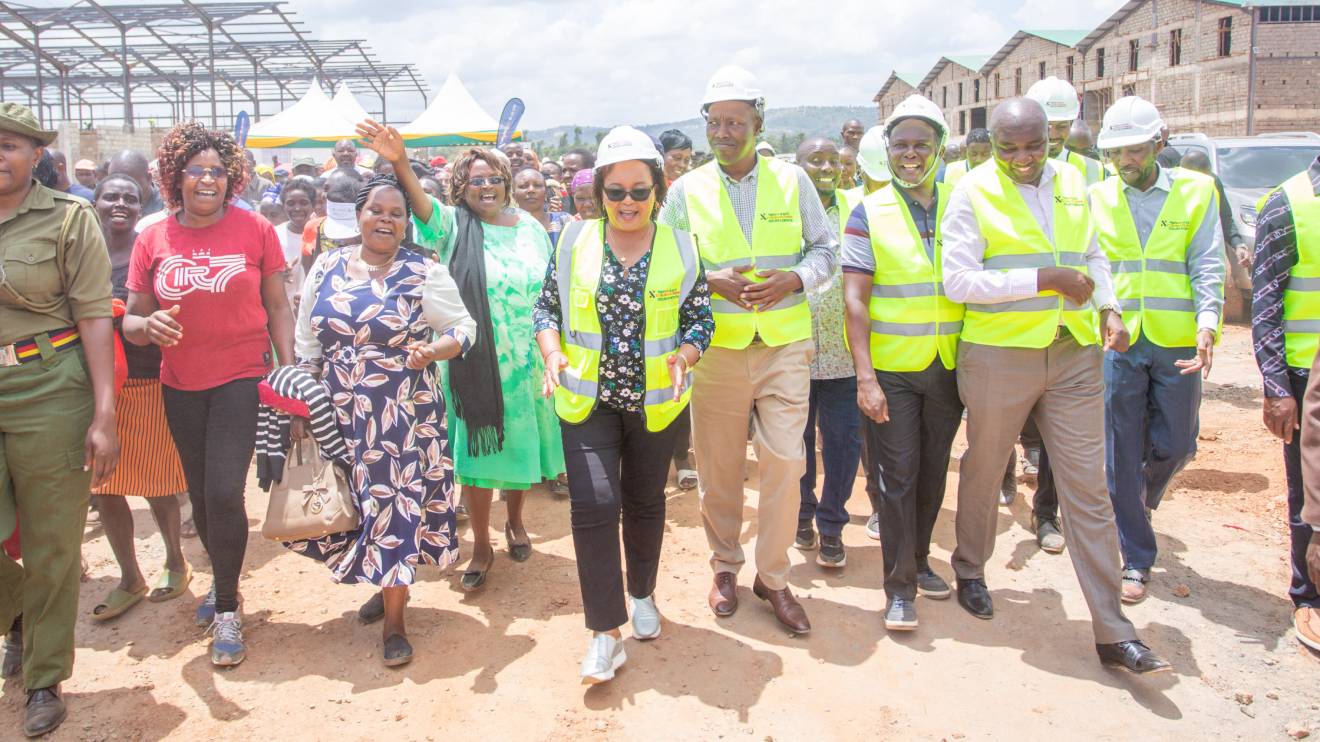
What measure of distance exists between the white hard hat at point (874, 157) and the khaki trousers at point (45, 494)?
152 inches

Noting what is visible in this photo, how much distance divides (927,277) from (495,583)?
2481mm

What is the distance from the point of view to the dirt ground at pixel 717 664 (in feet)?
10.7

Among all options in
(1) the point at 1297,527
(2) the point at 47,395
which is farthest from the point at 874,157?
(2) the point at 47,395

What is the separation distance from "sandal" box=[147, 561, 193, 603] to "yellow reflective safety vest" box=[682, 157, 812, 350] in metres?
2.86

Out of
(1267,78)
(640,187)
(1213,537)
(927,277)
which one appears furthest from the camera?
(1267,78)

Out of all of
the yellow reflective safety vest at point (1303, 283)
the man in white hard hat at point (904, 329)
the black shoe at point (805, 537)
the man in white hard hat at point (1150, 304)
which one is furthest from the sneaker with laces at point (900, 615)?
the yellow reflective safety vest at point (1303, 283)

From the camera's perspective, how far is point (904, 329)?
12.6 feet

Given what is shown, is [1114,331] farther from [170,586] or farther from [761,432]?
[170,586]

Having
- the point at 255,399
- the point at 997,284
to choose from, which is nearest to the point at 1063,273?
the point at 997,284

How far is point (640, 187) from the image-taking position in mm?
3455

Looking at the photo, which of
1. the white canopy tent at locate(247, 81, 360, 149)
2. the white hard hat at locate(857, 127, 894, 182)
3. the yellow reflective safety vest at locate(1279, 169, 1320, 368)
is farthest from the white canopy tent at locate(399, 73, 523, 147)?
the yellow reflective safety vest at locate(1279, 169, 1320, 368)

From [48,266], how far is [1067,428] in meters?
3.82

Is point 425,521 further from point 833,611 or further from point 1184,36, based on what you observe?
point 1184,36

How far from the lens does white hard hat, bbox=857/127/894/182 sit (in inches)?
199
